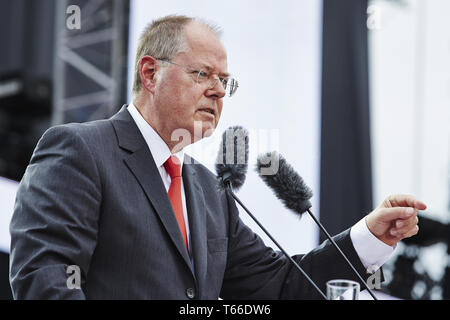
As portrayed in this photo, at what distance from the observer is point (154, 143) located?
1482 mm

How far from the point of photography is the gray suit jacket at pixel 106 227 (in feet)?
3.73

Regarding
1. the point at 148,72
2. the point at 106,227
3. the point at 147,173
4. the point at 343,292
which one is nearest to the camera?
the point at 343,292

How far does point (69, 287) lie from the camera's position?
3.59 ft

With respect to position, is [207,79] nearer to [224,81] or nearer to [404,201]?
[224,81]

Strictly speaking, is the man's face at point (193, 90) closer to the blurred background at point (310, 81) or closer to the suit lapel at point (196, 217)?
the suit lapel at point (196, 217)

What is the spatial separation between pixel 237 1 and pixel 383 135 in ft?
4.88

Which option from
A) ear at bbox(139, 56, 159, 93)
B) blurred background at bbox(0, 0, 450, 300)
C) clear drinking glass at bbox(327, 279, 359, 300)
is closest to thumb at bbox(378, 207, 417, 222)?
clear drinking glass at bbox(327, 279, 359, 300)

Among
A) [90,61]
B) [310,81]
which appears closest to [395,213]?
[310,81]

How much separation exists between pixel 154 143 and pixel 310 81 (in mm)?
2996

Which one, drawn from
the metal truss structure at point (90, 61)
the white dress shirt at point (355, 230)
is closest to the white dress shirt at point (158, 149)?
the white dress shirt at point (355, 230)

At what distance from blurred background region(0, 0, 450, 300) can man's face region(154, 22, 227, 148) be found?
2223mm

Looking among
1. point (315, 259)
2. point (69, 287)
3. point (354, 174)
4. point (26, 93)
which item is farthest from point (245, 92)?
point (69, 287)

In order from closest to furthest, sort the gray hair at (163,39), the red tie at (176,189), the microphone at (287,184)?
the microphone at (287,184) < the red tie at (176,189) < the gray hair at (163,39)
